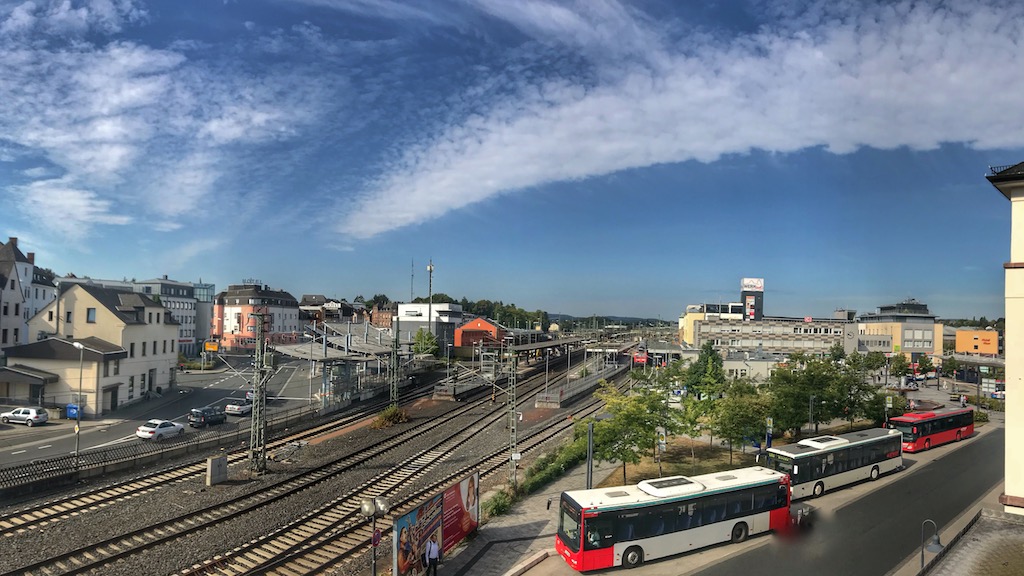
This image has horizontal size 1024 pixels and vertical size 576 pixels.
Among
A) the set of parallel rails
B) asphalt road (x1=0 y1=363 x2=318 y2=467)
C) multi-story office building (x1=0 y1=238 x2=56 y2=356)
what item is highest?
multi-story office building (x1=0 y1=238 x2=56 y2=356)

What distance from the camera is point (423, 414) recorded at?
42.8 meters

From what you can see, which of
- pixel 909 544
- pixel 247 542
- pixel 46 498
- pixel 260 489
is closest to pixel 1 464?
pixel 46 498

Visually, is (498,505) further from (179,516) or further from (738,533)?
(179,516)

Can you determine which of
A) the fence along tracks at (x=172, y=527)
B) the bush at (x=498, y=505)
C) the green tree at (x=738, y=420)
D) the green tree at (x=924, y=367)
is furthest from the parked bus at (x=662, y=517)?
the green tree at (x=924, y=367)

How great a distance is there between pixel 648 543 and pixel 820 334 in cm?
Result: 8722

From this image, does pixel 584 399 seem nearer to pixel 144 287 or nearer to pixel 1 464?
pixel 1 464

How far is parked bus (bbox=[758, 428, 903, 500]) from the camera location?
22.3m

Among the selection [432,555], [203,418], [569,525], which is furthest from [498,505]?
[203,418]

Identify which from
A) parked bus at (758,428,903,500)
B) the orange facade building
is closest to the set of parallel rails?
parked bus at (758,428,903,500)

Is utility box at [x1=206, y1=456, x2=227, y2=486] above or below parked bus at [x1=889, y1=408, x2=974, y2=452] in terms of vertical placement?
below

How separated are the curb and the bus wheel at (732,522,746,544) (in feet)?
19.0

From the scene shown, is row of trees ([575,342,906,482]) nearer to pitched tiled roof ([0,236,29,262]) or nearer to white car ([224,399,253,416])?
white car ([224,399,253,416])

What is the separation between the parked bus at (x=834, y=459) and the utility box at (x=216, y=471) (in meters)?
22.4

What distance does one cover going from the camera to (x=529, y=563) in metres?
16.3
